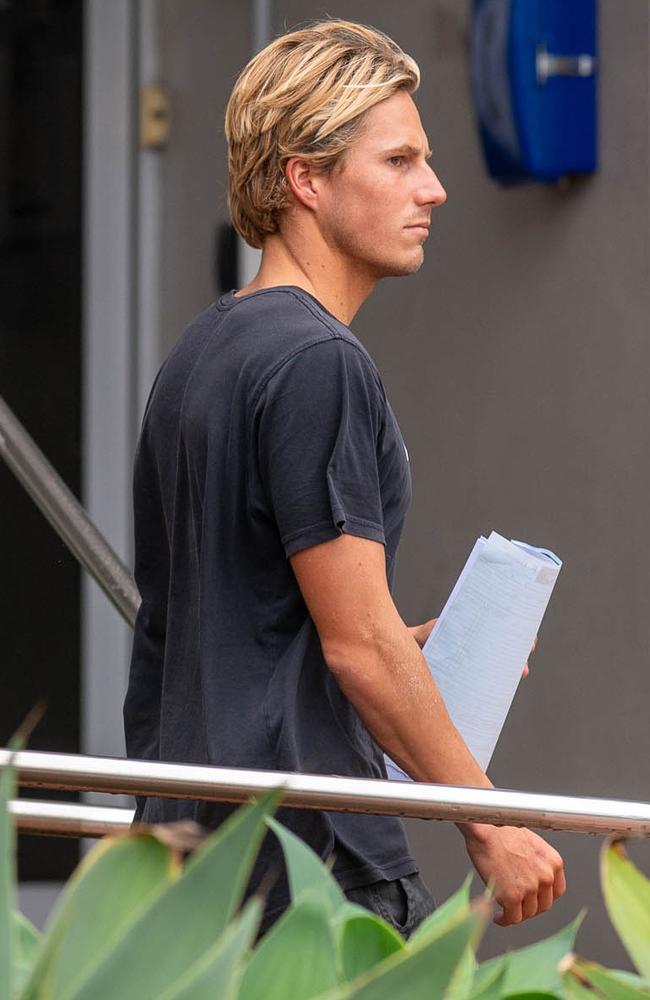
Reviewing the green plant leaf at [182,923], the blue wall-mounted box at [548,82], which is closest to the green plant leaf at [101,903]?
the green plant leaf at [182,923]

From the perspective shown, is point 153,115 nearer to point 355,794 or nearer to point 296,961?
point 355,794

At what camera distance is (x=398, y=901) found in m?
1.77

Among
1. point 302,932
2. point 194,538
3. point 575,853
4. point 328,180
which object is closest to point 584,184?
point 575,853

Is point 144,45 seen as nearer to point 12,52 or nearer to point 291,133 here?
point 12,52

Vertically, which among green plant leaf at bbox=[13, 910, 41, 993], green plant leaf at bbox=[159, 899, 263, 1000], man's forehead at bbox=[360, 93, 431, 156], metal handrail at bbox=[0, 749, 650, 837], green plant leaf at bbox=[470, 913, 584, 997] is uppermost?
man's forehead at bbox=[360, 93, 431, 156]

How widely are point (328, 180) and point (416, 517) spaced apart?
2.14 meters

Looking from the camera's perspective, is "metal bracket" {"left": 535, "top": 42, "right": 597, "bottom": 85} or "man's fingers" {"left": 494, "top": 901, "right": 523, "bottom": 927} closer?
"man's fingers" {"left": 494, "top": 901, "right": 523, "bottom": 927}

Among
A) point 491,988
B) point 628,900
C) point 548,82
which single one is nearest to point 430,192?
point 628,900

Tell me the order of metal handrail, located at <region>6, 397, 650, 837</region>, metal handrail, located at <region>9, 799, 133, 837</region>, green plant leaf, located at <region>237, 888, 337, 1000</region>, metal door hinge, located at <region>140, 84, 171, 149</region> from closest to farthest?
1. green plant leaf, located at <region>237, 888, 337, 1000</region>
2. metal handrail, located at <region>6, 397, 650, 837</region>
3. metal handrail, located at <region>9, 799, 133, 837</region>
4. metal door hinge, located at <region>140, 84, 171, 149</region>

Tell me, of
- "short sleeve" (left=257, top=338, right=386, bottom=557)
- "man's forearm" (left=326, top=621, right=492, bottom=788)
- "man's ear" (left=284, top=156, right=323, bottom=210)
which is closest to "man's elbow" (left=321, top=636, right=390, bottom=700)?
"man's forearm" (left=326, top=621, right=492, bottom=788)

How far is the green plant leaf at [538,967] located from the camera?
36.3 inches

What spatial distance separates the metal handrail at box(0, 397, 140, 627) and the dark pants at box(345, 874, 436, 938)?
1179 mm

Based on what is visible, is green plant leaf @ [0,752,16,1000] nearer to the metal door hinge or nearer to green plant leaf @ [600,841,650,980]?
green plant leaf @ [600,841,650,980]

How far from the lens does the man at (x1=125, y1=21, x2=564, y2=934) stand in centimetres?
170
